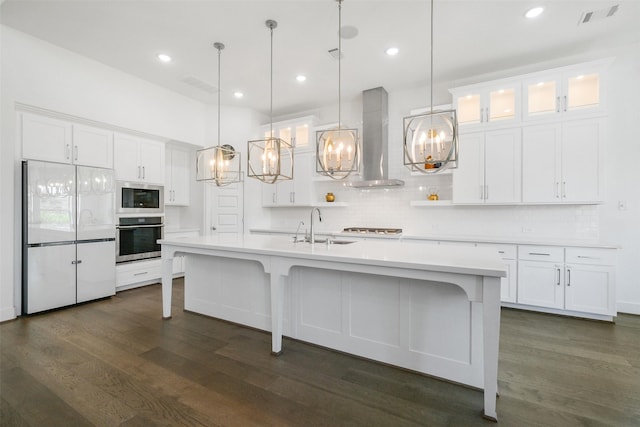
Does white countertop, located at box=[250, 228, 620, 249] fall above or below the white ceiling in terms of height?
below

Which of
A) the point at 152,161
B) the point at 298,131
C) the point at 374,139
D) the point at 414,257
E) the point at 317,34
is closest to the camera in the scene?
the point at 414,257

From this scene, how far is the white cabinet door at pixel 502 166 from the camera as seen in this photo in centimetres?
387

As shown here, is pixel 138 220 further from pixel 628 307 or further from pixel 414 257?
pixel 628 307

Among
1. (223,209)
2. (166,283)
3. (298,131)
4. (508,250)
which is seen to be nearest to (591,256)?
(508,250)

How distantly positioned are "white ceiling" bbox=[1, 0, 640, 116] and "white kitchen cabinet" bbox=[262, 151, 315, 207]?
1478 millimetres

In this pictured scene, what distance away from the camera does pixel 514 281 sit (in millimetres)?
3684

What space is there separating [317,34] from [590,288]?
4.32 metres

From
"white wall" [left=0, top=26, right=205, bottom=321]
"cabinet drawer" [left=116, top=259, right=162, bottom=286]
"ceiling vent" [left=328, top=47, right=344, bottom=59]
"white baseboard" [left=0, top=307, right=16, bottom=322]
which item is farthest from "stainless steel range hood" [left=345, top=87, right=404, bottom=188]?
"white baseboard" [left=0, top=307, right=16, bottom=322]

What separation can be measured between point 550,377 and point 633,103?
3685mm

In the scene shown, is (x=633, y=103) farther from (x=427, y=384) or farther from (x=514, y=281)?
(x=427, y=384)

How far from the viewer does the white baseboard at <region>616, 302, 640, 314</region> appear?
355cm

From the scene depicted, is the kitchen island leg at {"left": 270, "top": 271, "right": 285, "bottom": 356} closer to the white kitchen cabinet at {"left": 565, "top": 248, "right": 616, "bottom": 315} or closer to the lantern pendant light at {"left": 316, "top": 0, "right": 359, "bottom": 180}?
the lantern pendant light at {"left": 316, "top": 0, "right": 359, "bottom": 180}

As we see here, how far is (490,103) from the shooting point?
4.03 metres

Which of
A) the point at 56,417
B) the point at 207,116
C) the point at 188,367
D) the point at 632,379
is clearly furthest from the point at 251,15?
the point at 632,379
